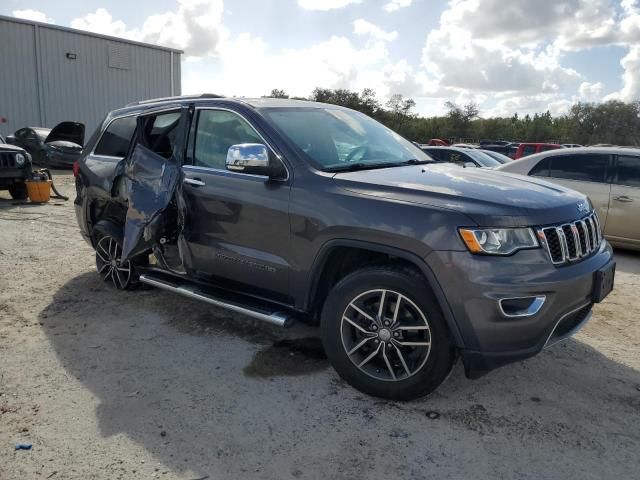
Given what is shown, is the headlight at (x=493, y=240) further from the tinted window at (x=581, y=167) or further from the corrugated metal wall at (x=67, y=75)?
the corrugated metal wall at (x=67, y=75)

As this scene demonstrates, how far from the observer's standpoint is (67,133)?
649 inches

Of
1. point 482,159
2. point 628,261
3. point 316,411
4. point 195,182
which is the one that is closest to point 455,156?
point 482,159

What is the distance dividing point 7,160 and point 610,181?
10574 mm

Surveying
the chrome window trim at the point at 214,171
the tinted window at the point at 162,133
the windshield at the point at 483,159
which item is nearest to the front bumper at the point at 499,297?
the chrome window trim at the point at 214,171

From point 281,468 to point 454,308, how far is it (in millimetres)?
1213

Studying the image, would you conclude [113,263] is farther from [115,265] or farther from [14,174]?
[14,174]

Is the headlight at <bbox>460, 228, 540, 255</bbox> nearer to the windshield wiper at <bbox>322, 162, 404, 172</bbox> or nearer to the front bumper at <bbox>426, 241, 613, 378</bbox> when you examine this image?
the front bumper at <bbox>426, 241, 613, 378</bbox>

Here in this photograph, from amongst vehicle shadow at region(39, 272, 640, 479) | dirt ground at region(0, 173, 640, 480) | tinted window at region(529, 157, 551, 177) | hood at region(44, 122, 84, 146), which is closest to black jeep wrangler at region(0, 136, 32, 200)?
hood at region(44, 122, 84, 146)

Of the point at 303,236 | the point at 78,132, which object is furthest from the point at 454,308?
the point at 78,132

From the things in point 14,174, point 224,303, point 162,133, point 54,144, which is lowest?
point 224,303

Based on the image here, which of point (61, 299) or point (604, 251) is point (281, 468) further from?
point (61, 299)

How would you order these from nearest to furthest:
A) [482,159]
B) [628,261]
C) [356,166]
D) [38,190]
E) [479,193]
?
[479,193] < [356,166] < [628,261] < [38,190] < [482,159]

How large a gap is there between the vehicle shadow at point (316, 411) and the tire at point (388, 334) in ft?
0.54

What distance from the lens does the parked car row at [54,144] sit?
1605 cm
